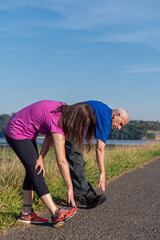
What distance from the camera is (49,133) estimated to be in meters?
3.89

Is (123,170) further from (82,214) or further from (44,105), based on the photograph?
(44,105)

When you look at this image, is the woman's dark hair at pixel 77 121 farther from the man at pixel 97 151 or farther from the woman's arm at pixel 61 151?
the man at pixel 97 151

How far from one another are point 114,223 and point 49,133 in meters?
1.42

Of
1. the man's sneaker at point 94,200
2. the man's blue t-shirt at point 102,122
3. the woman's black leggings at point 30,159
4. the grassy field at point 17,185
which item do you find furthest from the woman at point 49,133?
the man's sneaker at point 94,200

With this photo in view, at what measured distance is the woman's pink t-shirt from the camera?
371 centimetres

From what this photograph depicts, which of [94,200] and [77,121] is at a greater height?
[77,121]

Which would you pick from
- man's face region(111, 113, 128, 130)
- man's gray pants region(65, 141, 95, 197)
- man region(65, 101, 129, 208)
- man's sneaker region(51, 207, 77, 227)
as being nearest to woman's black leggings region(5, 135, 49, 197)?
man's sneaker region(51, 207, 77, 227)

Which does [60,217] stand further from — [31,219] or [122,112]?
[122,112]

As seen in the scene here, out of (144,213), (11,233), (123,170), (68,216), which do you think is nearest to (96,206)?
(144,213)

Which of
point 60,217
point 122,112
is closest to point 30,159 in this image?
point 60,217

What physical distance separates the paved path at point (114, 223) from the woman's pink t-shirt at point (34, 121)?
1125mm

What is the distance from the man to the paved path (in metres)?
0.20

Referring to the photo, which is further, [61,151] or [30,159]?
[30,159]

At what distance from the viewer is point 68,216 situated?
12.9ft
